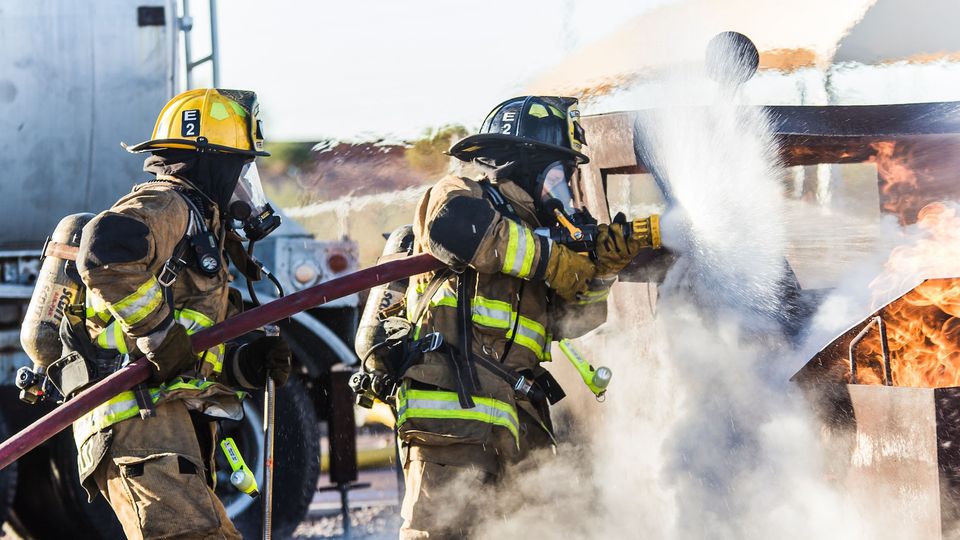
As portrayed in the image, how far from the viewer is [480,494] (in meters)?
4.02

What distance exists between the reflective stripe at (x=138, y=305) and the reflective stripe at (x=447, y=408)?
944 millimetres

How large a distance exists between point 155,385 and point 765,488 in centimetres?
224

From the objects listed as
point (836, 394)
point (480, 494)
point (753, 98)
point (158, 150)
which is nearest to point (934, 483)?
point (836, 394)

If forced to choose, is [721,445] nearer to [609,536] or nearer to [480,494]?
[609,536]

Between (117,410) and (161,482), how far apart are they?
0.28 m

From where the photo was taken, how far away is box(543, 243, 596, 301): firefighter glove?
3.92 meters

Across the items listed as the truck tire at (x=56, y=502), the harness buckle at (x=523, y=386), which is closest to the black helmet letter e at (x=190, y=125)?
the harness buckle at (x=523, y=386)

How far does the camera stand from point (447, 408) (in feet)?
12.9

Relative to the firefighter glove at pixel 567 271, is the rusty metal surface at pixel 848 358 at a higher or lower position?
lower

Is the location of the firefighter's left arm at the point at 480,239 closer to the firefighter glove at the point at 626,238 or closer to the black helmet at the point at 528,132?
the firefighter glove at the point at 626,238

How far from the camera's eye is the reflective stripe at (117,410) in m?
3.68

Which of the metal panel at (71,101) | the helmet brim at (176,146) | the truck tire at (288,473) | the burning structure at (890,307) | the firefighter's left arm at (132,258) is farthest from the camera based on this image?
the truck tire at (288,473)

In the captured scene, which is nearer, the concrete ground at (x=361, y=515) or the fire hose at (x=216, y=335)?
the fire hose at (x=216, y=335)

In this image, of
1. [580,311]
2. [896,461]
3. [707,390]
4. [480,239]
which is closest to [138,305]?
[480,239]
